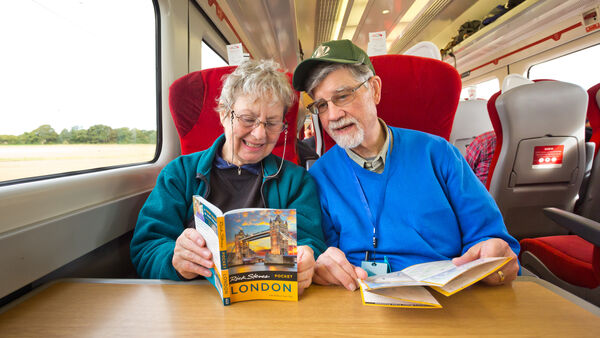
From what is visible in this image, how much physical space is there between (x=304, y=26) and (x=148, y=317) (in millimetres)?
6450

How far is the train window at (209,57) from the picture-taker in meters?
2.72

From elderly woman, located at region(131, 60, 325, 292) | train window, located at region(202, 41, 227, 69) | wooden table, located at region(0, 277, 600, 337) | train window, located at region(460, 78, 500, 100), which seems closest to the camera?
wooden table, located at region(0, 277, 600, 337)

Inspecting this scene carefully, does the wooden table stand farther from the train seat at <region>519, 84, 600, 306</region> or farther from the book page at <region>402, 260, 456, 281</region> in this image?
the train seat at <region>519, 84, 600, 306</region>

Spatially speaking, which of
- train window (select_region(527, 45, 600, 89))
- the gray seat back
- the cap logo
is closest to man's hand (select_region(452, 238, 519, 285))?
the cap logo

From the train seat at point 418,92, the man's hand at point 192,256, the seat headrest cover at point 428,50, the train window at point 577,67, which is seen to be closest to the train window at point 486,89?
the train window at point 577,67

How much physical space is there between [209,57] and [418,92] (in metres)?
2.25

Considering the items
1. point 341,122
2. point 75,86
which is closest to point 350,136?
point 341,122

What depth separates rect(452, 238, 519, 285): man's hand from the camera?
2.81 feet

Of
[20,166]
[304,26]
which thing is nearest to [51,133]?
[20,166]

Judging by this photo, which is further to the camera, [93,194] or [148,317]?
[93,194]

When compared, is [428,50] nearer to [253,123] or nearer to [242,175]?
[253,123]

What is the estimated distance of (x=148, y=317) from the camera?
2.38 ft

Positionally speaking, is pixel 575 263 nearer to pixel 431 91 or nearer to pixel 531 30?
pixel 431 91

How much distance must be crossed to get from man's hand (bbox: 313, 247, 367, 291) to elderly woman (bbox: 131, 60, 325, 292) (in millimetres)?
170
